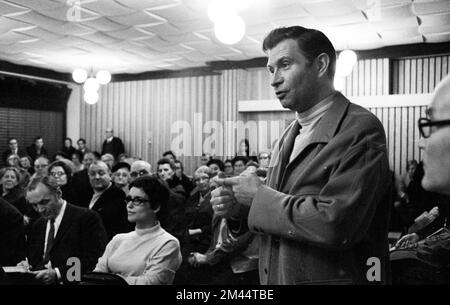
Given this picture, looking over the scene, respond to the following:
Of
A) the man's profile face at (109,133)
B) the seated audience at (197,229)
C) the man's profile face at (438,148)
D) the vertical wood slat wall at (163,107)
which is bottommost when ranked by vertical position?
the seated audience at (197,229)

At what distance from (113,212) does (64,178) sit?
76 centimetres

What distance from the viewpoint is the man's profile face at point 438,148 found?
2.36 feet

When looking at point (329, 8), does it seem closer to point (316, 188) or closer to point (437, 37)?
Result: point (437, 37)

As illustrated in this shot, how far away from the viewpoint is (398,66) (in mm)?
5785

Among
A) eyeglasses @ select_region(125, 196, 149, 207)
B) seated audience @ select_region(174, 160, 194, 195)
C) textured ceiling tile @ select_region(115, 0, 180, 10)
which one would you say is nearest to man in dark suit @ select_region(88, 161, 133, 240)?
eyeglasses @ select_region(125, 196, 149, 207)

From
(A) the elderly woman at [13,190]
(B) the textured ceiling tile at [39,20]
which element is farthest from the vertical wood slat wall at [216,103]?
(A) the elderly woman at [13,190]

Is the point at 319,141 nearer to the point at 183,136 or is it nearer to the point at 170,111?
the point at 183,136

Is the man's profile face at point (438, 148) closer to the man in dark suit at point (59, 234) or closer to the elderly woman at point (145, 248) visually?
the elderly woman at point (145, 248)

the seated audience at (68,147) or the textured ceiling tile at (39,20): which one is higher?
the textured ceiling tile at (39,20)

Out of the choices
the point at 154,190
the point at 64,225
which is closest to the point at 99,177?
the point at 64,225

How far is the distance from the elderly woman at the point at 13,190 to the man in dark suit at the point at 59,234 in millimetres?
841

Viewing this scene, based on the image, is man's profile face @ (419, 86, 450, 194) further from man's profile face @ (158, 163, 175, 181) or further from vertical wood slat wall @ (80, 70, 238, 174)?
vertical wood slat wall @ (80, 70, 238, 174)

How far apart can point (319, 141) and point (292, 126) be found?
0.47ft
